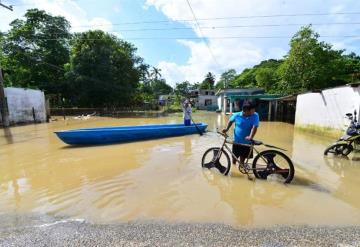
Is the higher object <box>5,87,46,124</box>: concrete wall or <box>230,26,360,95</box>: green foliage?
<box>230,26,360,95</box>: green foliage

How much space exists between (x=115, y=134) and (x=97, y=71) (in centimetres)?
2230

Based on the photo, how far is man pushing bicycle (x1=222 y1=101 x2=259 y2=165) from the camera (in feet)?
16.7

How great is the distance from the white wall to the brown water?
11.3 ft

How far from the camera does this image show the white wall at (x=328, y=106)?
9977 millimetres

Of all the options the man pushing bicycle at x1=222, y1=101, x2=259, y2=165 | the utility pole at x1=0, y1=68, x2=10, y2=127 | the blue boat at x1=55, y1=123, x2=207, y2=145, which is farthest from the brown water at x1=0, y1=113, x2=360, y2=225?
the utility pole at x1=0, y1=68, x2=10, y2=127

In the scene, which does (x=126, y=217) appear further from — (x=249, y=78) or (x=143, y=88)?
(x=143, y=88)

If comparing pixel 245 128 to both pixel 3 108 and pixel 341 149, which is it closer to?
pixel 341 149

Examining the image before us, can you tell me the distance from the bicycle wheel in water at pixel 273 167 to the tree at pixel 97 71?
2794cm

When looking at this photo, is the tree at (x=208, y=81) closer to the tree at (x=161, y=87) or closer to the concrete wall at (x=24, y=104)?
the tree at (x=161, y=87)

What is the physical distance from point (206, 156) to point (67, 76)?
28.0m

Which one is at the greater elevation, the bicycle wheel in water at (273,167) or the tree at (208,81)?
the tree at (208,81)

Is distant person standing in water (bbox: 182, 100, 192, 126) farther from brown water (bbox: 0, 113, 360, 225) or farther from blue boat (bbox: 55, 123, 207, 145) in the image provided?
brown water (bbox: 0, 113, 360, 225)

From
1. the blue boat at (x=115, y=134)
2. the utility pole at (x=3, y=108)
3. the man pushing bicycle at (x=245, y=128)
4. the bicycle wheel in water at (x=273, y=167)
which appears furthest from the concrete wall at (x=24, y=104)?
the bicycle wheel in water at (x=273, y=167)

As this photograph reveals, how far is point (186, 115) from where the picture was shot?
12.9 metres
